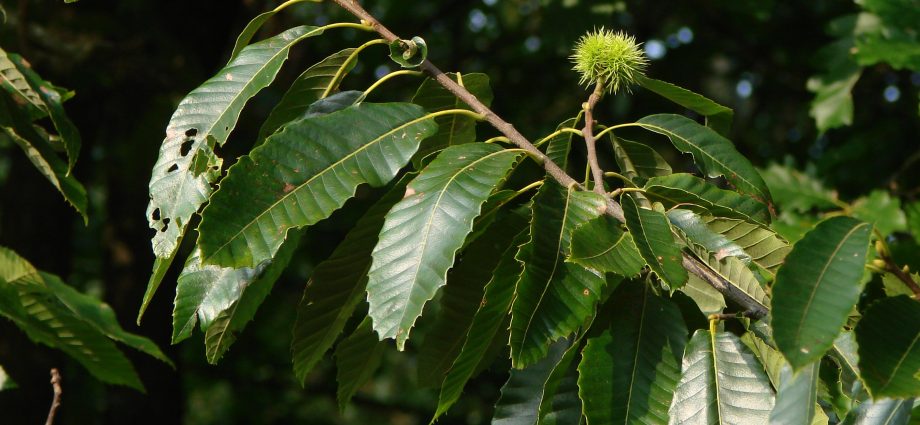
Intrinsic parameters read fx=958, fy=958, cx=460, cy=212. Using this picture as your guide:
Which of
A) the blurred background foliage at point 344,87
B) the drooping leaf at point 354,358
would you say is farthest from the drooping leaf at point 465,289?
the blurred background foliage at point 344,87

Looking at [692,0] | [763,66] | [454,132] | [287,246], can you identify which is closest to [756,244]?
[454,132]

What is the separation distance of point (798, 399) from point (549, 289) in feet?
0.90

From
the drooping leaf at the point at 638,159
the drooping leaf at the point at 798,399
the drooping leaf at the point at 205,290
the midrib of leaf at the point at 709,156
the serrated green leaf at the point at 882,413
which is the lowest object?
the drooping leaf at the point at 798,399

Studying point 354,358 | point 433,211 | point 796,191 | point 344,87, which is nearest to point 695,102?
point 433,211

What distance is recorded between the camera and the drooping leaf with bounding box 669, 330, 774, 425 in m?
1.07

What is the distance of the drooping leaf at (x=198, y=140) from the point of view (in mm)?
1142

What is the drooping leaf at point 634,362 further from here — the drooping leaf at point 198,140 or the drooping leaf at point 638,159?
the drooping leaf at point 198,140

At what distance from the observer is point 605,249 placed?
1.02 metres

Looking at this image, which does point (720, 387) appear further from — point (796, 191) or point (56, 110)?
point (796, 191)

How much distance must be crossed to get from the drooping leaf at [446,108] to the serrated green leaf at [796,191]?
170 centimetres

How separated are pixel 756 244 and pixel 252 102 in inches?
125

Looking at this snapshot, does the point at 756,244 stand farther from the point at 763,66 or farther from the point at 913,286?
the point at 763,66

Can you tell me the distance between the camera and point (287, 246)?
47.1 inches

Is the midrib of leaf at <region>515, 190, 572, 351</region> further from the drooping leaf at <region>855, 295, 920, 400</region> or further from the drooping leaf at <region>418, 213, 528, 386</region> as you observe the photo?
the drooping leaf at <region>855, 295, 920, 400</region>
